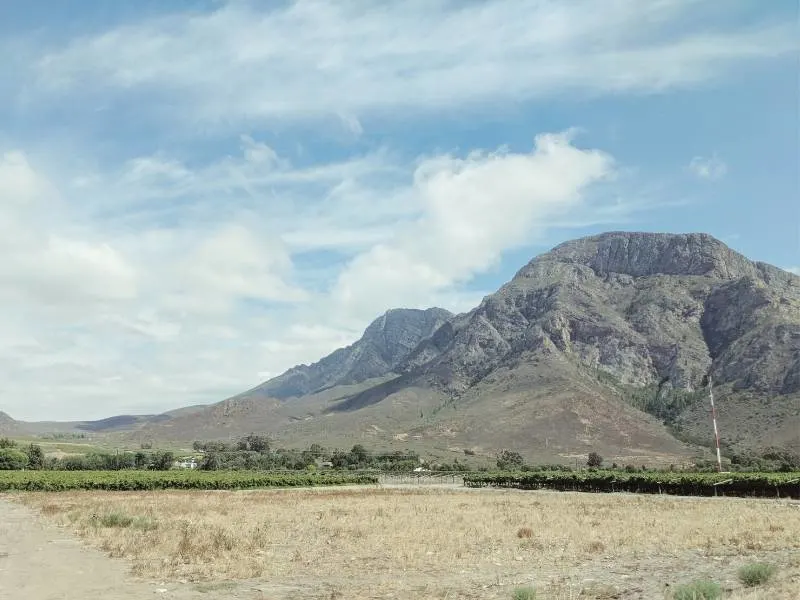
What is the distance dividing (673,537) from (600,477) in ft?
194

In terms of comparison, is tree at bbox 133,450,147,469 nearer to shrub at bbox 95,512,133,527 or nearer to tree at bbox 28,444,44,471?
tree at bbox 28,444,44,471

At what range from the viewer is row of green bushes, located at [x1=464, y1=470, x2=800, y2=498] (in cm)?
6525

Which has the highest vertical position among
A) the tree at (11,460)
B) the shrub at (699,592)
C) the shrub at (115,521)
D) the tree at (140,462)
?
the shrub at (699,592)

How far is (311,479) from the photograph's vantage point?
4358 inches

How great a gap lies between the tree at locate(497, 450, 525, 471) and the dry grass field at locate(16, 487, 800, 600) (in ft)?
355

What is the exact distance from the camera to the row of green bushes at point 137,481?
84188 millimetres

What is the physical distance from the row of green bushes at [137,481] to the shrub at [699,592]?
8372 centimetres

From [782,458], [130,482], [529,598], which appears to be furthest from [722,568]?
[782,458]

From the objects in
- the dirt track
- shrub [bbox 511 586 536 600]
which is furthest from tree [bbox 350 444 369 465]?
shrub [bbox 511 586 536 600]

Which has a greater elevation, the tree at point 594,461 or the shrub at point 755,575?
the shrub at point 755,575

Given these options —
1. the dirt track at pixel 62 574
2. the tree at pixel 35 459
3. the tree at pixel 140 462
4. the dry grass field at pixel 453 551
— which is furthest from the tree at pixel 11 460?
the dirt track at pixel 62 574

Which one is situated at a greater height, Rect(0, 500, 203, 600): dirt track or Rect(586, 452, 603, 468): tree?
Rect(0, 500, 203, 600): dirt track

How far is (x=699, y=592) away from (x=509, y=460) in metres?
155

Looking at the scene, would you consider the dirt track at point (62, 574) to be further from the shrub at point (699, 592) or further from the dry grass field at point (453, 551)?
the shrub at point (699, 592)
